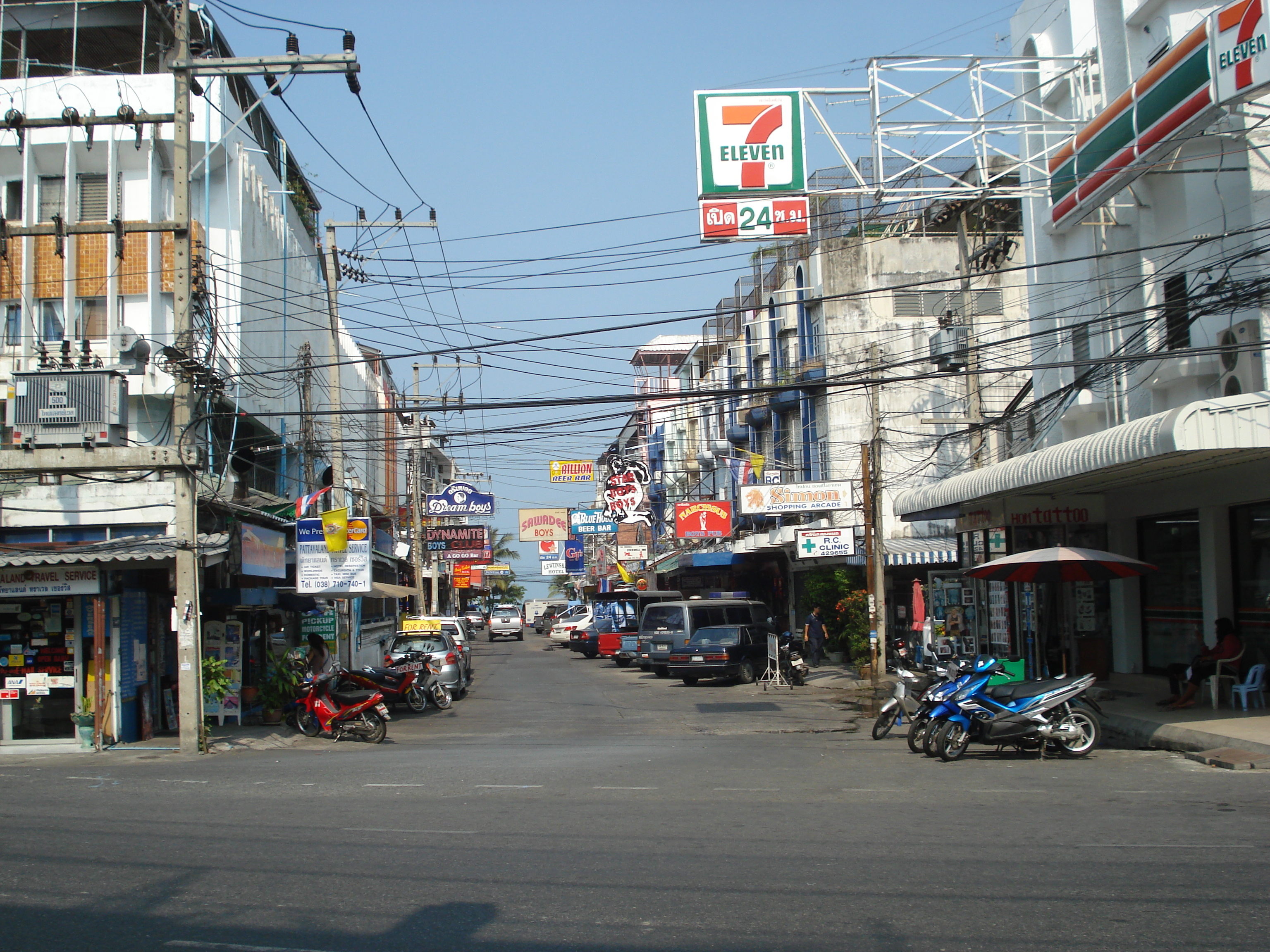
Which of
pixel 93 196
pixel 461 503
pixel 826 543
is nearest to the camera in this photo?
pixel 93 196

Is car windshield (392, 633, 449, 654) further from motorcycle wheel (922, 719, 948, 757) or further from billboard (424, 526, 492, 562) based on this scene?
billboard (424, 526, 492, 562)

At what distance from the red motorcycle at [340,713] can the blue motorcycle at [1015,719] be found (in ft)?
→ 28.5

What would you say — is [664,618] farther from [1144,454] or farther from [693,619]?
[1144,454]

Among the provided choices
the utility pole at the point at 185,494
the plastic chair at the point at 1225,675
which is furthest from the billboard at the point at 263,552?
the plastic chair at the point at 1225,675

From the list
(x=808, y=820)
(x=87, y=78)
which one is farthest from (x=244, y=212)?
(x=808, y=820)

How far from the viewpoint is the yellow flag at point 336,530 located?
1906cm

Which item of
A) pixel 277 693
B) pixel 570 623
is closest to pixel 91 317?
pixel 277 693

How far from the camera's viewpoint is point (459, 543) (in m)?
47.4

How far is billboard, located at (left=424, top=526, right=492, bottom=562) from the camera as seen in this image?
46969 mm

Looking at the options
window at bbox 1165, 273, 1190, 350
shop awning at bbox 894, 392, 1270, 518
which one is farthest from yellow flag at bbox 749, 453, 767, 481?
window at bbox 1165, 273, 1190, 350

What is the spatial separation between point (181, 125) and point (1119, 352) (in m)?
16.3

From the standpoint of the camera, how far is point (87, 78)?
74.2 ft

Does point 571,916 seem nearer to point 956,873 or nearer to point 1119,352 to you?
point 956,873

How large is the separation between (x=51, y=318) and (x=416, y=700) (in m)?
10.8
